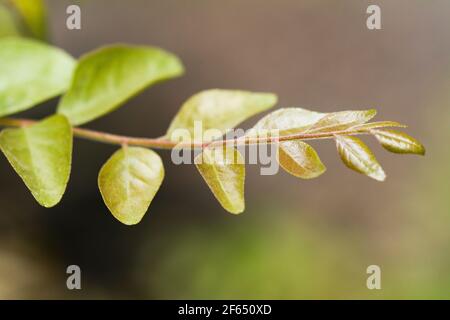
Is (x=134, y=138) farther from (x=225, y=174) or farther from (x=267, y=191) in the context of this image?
(x=267, y=191)

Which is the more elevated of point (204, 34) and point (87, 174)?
point (204, 34)

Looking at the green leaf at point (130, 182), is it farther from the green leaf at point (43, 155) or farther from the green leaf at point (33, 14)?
the green leaf at point (33, 14)

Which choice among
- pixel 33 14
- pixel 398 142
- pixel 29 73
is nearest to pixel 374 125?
pixel 398 142

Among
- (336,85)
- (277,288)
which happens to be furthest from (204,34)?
(277,288)
